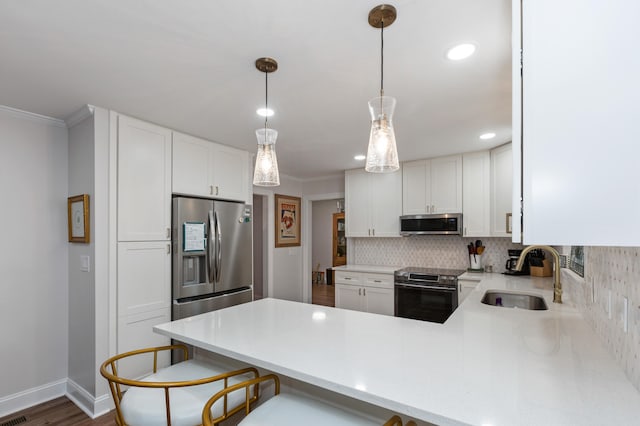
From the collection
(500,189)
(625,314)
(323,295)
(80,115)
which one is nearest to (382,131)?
(625,314)

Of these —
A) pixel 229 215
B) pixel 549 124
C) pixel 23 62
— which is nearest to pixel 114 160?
pixel 23 62

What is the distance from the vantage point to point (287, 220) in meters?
5.34

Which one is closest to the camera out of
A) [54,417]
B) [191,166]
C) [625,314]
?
[625,314]

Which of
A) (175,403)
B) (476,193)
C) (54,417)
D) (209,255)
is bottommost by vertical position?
(54,417)

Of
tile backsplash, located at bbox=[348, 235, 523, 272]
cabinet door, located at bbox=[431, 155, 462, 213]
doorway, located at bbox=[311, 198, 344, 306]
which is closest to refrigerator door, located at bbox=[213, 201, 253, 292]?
tile backsplash, located at bbox=[348, 235, 523, 272]

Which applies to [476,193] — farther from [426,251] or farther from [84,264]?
[84,264]

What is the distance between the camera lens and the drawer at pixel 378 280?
4031 mm

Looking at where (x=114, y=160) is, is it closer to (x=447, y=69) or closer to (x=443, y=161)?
(x=447, y=69)

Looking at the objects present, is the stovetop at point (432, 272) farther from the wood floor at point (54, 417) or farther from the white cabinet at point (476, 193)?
the wood floor at point (54, 417)

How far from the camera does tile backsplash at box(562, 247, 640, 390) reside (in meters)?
1.02

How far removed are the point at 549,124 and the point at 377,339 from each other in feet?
3.68

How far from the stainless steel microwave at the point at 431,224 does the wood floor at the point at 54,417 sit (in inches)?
136

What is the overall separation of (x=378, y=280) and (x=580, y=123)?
364 cm

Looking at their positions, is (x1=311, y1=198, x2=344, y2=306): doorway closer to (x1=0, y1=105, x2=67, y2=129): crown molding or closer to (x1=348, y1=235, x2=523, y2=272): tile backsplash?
(x1=348, y1=235, x2=523, y2=272): tile backsplash
